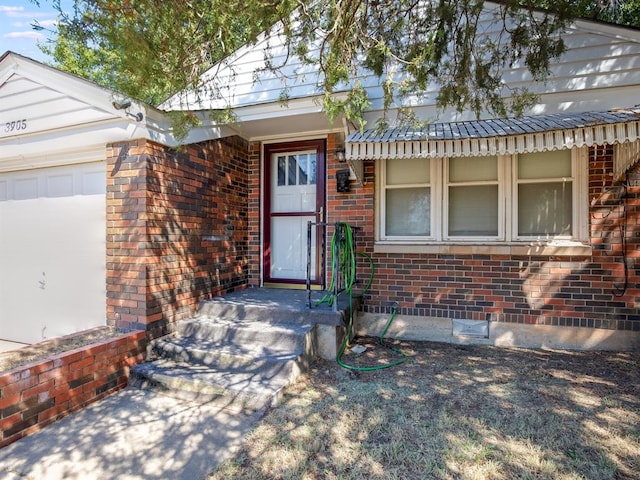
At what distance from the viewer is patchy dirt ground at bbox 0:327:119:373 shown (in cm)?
312

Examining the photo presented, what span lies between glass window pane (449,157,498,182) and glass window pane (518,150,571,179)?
1.08ft

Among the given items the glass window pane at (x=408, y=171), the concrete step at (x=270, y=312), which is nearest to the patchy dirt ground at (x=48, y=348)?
the concrete step at (x=270, y=312)

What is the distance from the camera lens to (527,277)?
4.56 m

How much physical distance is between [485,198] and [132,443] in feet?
15.8

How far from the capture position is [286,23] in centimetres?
322

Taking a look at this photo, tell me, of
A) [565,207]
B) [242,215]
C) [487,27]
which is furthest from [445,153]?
[242,215]

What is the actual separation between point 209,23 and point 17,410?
383cm

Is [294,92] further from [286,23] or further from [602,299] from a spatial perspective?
[602,299]

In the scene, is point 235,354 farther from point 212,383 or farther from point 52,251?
point 52,251

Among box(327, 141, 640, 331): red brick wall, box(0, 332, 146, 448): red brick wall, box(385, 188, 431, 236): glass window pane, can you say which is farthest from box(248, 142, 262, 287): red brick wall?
box(0, 332, 146, 448): red brick wall

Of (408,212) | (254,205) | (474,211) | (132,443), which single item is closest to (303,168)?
(254,205)

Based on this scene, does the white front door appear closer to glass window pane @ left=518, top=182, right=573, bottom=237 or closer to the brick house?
the brick house

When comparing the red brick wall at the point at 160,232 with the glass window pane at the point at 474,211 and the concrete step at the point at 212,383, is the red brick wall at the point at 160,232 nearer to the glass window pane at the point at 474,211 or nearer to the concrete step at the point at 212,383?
the concrete step at the point at 212,383

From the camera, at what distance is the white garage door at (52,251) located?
4.29 metres
